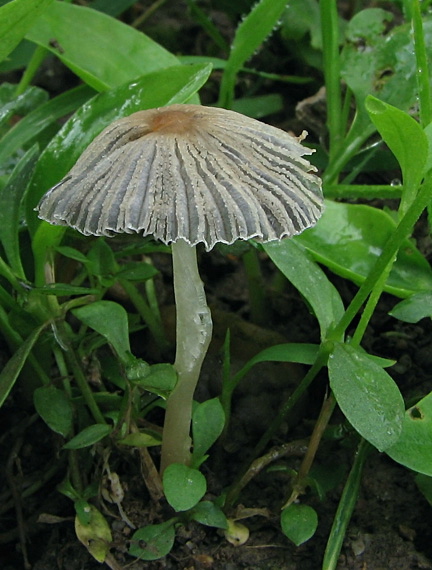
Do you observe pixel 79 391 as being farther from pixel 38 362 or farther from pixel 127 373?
pixel 127 373

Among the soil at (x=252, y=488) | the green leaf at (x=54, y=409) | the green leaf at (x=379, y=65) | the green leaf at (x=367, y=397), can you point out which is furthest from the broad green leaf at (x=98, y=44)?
the green leaf at (x=367, y=397)

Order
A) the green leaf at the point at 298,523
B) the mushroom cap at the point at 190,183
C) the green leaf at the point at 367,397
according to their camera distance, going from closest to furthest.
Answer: the mushroom cap at the point at 190,183, the green leaf at the point at 367,397, the green leaf at the point at 298,523

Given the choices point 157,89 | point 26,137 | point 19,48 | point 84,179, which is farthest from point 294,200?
point 19,48

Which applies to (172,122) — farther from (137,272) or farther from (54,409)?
(54,409)

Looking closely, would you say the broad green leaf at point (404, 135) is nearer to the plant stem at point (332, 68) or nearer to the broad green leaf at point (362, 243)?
the broad green leaf at point (362, 243)

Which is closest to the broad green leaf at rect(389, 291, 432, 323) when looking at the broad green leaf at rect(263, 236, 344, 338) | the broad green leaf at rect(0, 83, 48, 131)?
the broad green leaf at rect(263, 236, 344, 338)

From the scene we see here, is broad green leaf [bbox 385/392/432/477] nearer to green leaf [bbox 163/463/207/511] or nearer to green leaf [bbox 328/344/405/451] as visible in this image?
green leaf [bbox 328/344/405/451]
